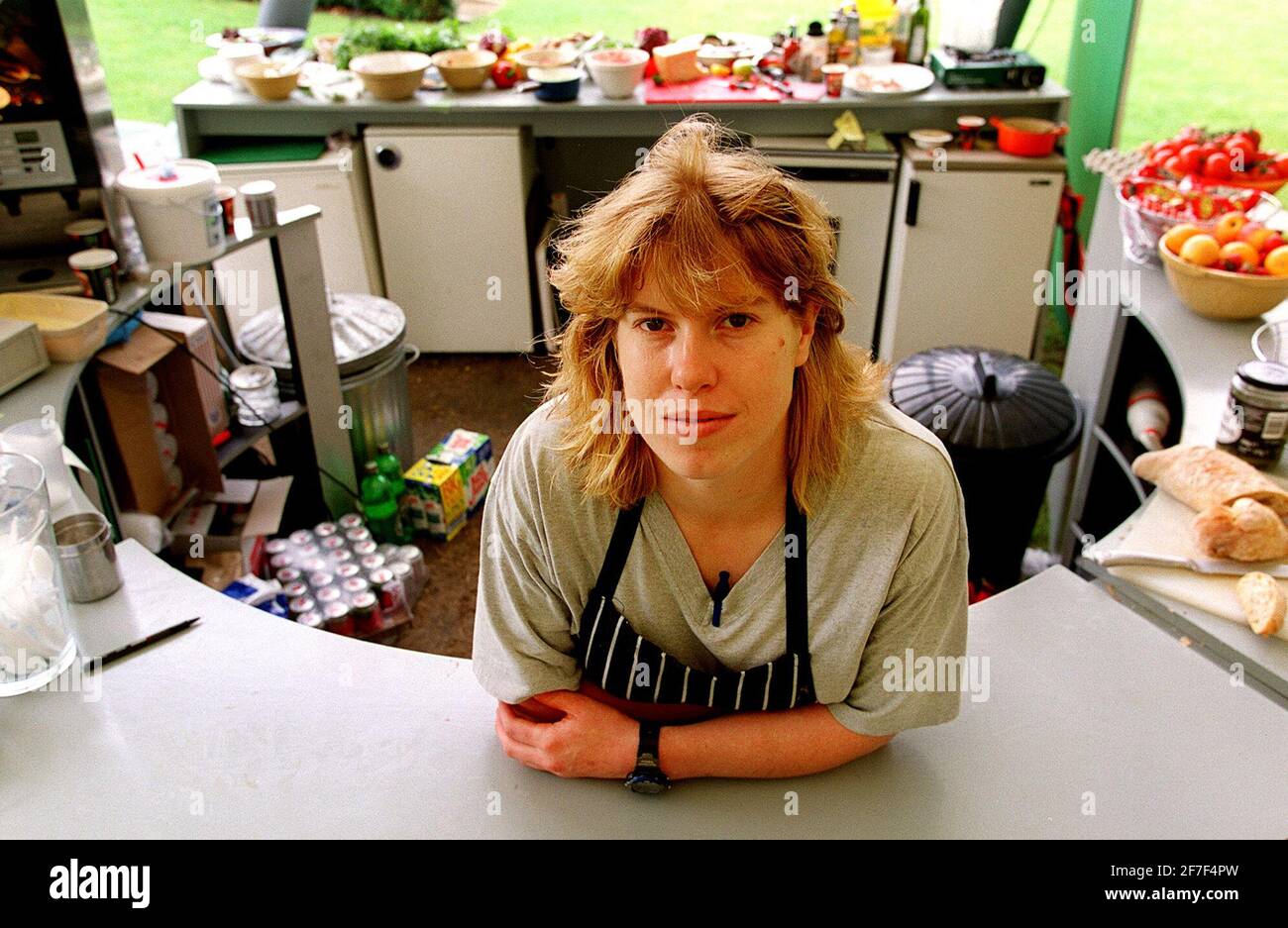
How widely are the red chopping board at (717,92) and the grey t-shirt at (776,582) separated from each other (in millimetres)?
3048

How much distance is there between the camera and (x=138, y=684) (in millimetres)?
1532

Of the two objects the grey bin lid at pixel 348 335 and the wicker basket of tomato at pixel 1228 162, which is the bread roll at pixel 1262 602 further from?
the grey bin lid at pixel 348 335

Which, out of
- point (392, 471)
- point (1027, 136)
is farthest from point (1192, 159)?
point (392, 471)

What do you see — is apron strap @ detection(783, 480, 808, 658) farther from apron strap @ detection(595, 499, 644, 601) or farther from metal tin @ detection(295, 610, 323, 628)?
metal tin @ detection(295, 610, 323, 628)

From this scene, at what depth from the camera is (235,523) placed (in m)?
3.02

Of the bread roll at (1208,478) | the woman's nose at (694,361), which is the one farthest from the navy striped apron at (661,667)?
the bread roll at (1208,478)

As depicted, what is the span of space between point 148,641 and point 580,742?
29.6 inches

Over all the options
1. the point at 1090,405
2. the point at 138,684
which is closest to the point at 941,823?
the point at 138,684

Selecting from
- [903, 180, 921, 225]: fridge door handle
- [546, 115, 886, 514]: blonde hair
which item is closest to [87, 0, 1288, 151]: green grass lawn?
[903, 180, 921, 225]: fridge door handle

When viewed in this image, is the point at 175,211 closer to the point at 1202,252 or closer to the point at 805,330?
the point at 805,330

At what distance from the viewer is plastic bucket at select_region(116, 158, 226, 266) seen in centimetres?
260

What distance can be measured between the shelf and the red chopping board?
2018mm

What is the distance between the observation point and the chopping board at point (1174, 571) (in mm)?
1674
